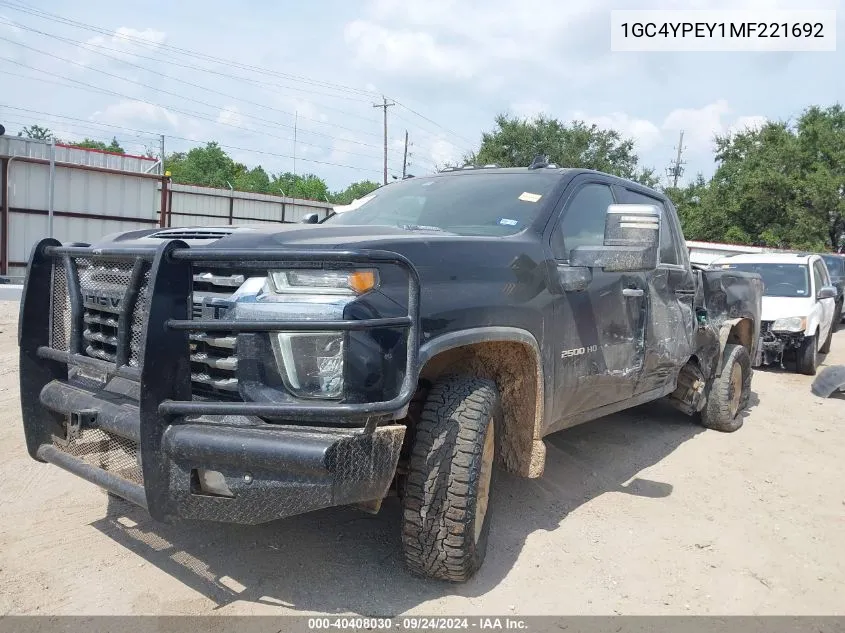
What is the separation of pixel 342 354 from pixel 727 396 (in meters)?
4.68

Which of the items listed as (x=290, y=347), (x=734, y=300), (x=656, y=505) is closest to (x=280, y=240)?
(x=290, y=347)

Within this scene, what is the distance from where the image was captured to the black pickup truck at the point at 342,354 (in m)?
2.44

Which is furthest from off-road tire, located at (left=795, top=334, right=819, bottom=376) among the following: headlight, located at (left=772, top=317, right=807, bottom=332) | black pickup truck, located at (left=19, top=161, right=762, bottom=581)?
black pickup truck, located at (left=19, top=161, right=762, bottom=581)

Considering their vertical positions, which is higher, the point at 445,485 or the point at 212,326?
the point at 212,326

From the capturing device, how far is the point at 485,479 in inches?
126

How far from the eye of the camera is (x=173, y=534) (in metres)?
3.47

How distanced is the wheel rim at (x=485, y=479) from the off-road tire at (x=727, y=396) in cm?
356

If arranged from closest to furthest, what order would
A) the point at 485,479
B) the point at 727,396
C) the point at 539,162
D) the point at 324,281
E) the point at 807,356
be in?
the point at 324,281 < the point at 485,479 < the point at 539,162 < the point at 727,396 < the point at 807,356

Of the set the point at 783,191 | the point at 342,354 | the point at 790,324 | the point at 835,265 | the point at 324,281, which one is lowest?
the point at 790,324

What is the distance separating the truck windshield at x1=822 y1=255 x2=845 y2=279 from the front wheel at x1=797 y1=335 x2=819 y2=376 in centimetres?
727

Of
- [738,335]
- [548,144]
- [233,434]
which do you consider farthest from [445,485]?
[548,144]

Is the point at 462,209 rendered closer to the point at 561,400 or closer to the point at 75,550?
the point at 561,400

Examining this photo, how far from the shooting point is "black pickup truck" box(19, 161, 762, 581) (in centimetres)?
244

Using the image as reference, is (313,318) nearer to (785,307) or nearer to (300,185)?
(785,307)
